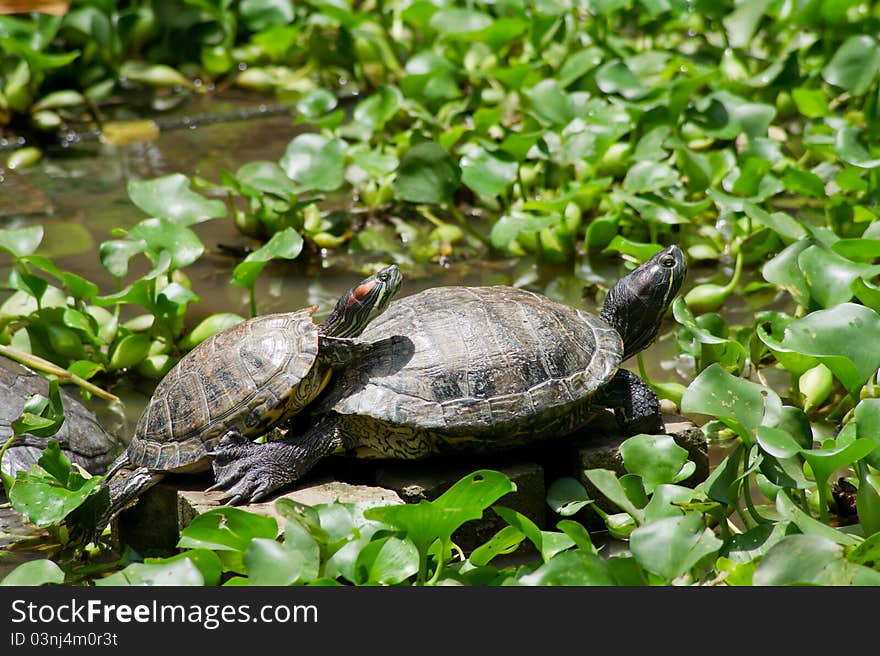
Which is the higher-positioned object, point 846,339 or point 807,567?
point 846,339

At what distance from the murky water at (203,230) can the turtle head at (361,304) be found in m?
1.23

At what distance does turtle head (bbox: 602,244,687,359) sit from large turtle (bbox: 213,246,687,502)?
184mm

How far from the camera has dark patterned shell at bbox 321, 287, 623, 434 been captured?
11.7ft

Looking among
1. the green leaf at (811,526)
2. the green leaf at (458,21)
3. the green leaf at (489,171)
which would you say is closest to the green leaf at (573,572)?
the green leaf at (811,526)

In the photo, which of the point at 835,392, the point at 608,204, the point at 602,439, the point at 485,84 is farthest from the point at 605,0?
the point at 602,439

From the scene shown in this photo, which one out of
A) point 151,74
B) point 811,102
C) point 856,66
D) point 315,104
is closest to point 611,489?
Result: point 811,102

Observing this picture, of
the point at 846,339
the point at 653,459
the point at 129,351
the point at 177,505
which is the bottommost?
the point at 129,351

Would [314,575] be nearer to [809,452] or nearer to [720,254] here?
[809,452]

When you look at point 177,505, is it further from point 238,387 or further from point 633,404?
point 633,404

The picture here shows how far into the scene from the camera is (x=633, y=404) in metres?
3.87

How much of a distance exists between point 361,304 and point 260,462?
600 millimetres

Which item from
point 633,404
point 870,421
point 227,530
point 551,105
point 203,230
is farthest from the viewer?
point 203,230

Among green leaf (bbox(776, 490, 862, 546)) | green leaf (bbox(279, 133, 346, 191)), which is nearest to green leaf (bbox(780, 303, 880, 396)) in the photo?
green leaf (bbox(776, 490, 862, 546))
